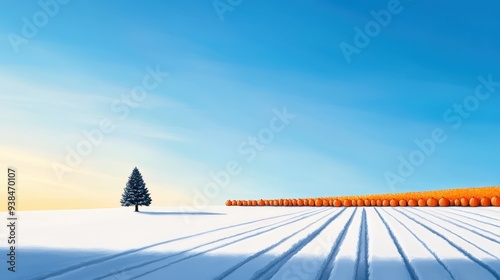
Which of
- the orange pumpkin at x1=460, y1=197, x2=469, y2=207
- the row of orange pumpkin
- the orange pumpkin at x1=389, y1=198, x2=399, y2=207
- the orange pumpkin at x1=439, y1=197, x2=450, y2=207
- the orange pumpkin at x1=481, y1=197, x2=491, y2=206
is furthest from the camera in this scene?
the orange pumpkin at x1=389, y1=198, x2=399, y2=207

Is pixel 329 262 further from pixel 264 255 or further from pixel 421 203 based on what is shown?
pixel 421 203

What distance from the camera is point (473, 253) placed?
6270mm

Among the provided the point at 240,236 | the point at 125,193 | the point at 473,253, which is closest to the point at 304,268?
the point at 473,253

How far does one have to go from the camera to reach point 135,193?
21000 mm

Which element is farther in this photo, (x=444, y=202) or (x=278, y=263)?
(x=444, y=202)

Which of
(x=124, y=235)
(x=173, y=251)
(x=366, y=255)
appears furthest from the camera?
(x=124, y=235)

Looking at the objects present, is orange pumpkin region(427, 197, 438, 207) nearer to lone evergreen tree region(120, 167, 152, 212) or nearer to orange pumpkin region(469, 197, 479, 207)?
orange pumpkin region(469, 197, 479, 207)

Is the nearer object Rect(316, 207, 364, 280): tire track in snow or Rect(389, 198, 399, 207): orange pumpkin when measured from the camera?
Rect(316, 207, 364, 280): tire track in snow

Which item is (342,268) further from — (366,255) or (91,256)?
(91,256)

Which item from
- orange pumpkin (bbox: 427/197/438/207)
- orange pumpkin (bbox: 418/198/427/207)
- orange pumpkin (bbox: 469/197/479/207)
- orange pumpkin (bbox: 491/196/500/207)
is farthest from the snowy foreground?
orange pumpkin (bbox: 418/198/427/207)

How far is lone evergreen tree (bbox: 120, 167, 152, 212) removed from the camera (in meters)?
20.9

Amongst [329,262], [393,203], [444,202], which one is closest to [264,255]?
[329,262]

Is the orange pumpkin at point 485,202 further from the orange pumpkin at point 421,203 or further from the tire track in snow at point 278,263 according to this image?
the tire track in snow at point 278,263

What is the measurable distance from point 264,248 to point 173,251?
122 centimetres
